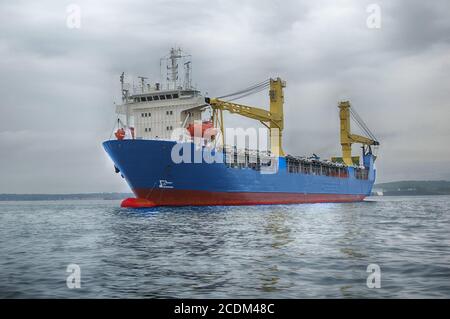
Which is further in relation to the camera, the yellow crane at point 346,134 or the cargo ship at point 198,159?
the yellow crane at point 346,134

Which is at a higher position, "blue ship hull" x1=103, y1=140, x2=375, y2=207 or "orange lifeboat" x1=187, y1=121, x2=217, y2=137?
"orange lifeboat" x1=187, y1=121, x2=217, y2=137

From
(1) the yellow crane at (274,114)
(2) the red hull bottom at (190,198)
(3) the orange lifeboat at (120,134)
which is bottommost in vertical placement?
(2) the red hull bottom at (190,198)

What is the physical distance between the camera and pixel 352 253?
13188mm

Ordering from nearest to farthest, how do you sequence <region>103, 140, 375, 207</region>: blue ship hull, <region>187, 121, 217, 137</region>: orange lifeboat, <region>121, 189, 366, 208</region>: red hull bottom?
<region>103, 140, 375, 207</region>: blue ship hull < <region>121, 189, 366, 208</region>: red hull bottom < <region>187, 121, 217, 137</region>: orange lifeboat

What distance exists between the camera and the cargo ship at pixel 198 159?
34969 millimetres

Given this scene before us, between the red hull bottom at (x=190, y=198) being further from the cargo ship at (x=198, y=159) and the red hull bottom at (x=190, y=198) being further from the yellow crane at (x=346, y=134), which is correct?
the yellow crane at (x=346, y=134)

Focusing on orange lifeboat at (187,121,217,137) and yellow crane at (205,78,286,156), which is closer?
orange lifeboat at (187,121,217,137)

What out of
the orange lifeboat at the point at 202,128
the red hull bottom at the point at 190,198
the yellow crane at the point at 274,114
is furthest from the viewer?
the yellow crane at the point at 274,114

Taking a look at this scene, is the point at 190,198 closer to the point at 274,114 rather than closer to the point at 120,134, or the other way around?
the point at 120,134

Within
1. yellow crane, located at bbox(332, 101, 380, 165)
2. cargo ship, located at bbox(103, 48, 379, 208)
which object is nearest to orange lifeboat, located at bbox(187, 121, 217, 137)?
cargo ship, located at bbox(103, 48, 379, 208)

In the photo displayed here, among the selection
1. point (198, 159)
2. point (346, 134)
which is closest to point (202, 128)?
point (198, 159)

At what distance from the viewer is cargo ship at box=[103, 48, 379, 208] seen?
115ft

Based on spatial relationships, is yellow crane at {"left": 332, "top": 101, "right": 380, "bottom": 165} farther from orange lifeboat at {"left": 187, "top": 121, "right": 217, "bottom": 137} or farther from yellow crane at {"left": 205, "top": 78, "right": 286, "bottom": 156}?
orange lifeboat at {"left": 187, "top": 121, "right": 217, "bottom": 137}

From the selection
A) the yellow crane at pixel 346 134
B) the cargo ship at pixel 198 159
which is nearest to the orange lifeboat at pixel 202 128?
the cargo ship at pixel 198 159
